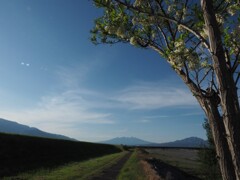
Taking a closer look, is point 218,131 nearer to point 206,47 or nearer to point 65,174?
point 206,47

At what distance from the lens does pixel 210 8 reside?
7.92 meters

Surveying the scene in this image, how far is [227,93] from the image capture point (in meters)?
7.41

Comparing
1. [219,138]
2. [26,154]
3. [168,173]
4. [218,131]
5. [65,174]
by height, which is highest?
[26,154]

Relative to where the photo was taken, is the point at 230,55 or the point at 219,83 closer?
the point at 219,83

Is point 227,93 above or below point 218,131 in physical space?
above

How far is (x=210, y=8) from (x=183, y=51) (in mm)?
1379

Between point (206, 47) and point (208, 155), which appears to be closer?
point (206, 47)

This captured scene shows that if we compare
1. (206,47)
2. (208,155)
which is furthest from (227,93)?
(208,155)

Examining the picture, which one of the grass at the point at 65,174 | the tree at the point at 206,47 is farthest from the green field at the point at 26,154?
the tree at the point at 206,47

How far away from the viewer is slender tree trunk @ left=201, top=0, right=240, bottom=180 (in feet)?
23.8

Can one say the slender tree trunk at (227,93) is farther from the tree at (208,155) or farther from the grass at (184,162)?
the grass at (184,162)

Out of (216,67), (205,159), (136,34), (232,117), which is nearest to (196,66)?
(216,67)

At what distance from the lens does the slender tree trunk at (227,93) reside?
23.8 ft

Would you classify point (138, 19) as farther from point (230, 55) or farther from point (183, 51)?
point (230, 55)
